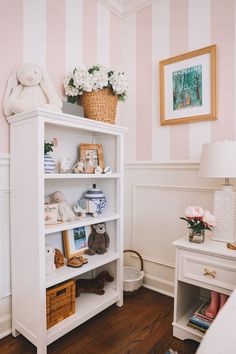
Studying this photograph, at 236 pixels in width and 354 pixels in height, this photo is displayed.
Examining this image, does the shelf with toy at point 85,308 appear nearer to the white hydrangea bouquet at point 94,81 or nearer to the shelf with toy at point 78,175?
the shelf with toy at point 78,175

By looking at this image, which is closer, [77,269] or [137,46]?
[77,269]

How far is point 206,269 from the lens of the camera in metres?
1.55

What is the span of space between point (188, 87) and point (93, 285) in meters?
1.79

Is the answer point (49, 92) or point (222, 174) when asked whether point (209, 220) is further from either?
point (49, 92)

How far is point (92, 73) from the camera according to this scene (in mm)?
1835

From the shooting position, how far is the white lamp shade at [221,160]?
1.55 meters

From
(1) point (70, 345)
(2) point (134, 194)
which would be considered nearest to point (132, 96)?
(2) point (134, 194)

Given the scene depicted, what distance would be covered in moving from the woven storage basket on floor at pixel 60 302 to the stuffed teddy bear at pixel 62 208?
44cm

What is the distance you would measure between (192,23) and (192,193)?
1388 millimetres

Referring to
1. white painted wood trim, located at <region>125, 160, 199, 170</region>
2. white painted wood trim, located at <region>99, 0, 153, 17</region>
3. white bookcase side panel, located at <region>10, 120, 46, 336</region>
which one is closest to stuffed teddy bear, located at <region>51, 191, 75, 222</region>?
white bookcase side panel, located at <region>10, 120, 46, 336</region>

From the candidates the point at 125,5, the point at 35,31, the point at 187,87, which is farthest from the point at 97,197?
the point at 125,5

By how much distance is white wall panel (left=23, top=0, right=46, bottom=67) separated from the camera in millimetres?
1757

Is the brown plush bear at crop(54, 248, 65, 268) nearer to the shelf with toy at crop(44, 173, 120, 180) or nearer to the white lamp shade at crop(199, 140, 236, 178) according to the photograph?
the shelf with toy at crop(44, 173, 120, 180)

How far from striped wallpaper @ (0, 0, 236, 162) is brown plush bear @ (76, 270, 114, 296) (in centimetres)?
111
